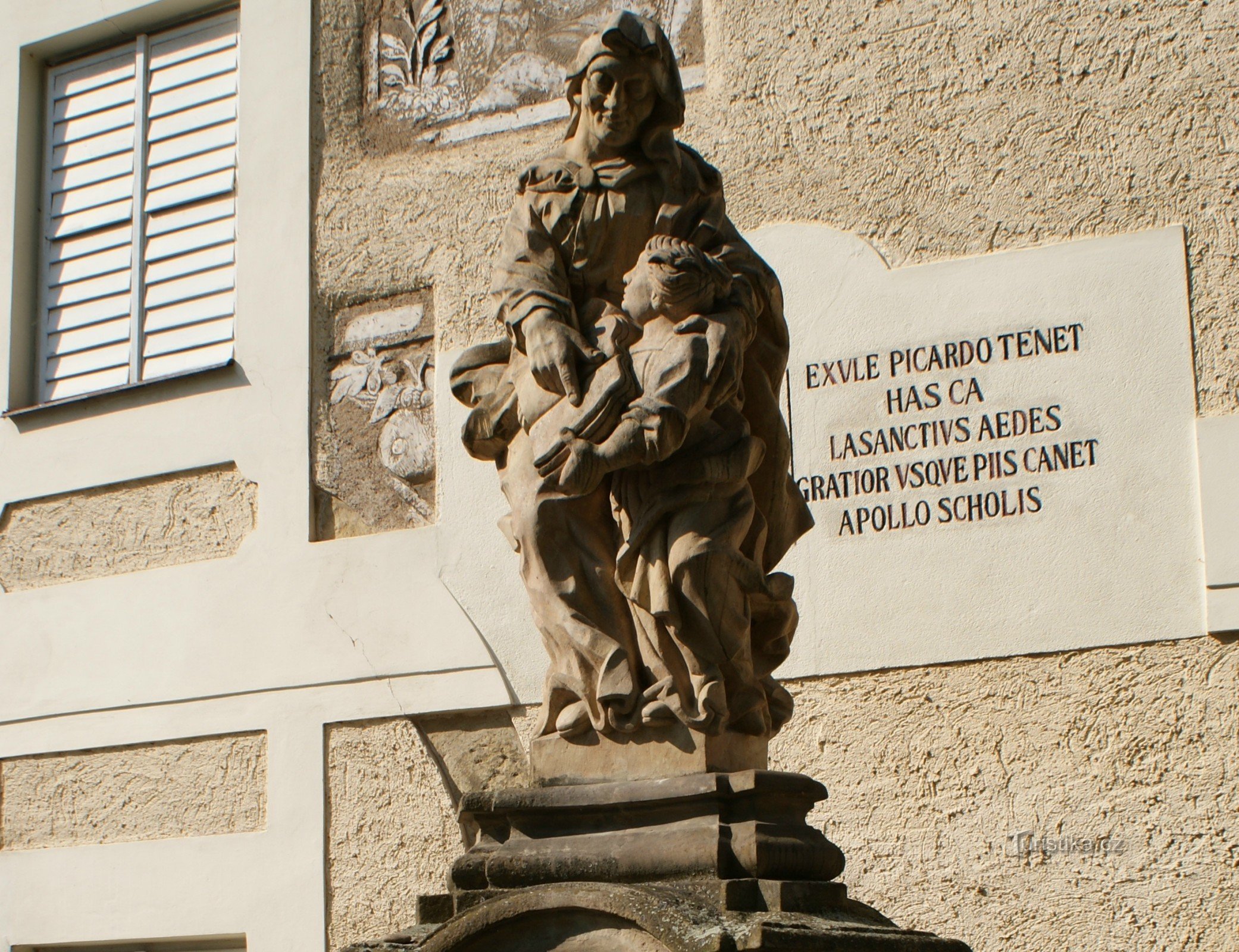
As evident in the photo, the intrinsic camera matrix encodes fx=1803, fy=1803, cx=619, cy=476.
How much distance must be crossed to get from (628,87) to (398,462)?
3126 millimetres

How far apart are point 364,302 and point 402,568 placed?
1.11 metres

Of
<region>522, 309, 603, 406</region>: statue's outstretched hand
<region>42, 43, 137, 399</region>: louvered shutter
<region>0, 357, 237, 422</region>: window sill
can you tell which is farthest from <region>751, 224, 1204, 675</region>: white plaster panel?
<region>42, 43, 137, 399</region>: louvered shutter

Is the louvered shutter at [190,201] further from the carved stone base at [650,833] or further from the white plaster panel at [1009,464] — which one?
the carved stone base at [650,833]

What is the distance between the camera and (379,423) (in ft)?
22.6

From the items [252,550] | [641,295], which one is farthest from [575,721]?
[252,550]

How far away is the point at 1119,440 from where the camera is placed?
5.56 meters

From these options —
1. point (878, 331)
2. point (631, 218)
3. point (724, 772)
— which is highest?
point (878, 331)

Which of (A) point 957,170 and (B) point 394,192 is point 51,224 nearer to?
(B) point 394,192

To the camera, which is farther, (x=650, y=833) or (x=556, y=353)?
(x=556, y=353)

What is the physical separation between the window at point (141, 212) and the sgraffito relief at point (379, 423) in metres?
0.65

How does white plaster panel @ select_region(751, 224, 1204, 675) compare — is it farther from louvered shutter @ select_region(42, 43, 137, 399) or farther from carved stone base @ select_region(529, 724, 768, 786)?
louvered shutter @ select_region(42, 43, 137, 399)

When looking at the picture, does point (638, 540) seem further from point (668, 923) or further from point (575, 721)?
point (668, 923)

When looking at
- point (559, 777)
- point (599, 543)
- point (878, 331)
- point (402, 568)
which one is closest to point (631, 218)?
point (599, 543)

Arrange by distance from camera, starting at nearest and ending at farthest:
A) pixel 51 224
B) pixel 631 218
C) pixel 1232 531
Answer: pixel 631 218
pixel 1232 531
pixel 51 224
